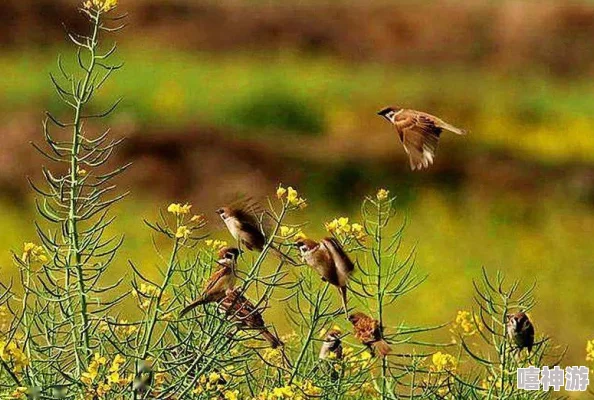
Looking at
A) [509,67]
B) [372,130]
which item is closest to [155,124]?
[372,130]

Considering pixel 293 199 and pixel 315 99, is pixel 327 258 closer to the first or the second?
pixel 293 199

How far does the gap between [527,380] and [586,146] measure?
7.85 meters

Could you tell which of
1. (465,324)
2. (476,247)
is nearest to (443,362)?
(465,324)

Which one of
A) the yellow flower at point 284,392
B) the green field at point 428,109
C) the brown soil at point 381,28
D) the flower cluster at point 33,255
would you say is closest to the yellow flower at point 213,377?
the yellow flower at point 284,392

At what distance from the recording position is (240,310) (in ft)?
7.50

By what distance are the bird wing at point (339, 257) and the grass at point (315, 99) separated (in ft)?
24.5

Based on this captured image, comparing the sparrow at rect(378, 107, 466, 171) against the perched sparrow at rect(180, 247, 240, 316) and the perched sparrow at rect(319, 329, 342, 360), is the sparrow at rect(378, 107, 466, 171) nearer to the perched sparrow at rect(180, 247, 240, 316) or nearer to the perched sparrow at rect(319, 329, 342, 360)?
the perched sparrow at rect(319, 329, 342, 360)

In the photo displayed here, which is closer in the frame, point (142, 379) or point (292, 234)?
point (142, 379)

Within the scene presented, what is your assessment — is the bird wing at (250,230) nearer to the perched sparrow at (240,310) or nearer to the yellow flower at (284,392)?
the perched sparrow at (240,310)

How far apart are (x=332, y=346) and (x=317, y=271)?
0.24 meters

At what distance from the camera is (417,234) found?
8789mm

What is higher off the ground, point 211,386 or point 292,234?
point 292,234

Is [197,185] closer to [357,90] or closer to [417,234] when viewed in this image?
[417,234]

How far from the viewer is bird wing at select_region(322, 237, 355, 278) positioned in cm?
232
